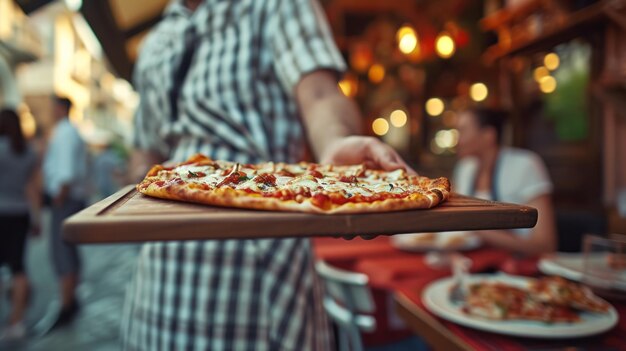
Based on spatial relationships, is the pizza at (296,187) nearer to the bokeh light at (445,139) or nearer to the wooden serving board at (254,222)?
the wooden serving board at (254,222)

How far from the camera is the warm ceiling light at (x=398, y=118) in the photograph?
12486 mm

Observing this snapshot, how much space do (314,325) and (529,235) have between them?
250 cm

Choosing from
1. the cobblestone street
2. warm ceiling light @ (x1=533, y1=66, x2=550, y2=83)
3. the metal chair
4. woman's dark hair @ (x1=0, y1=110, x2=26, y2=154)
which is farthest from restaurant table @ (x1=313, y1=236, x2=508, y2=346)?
warm ceiling light @ (x1=533, y1=66, x2=550, y2=83)

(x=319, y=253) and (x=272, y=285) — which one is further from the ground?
(x=272, y=285)

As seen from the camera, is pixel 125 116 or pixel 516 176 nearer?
pixel 516 176

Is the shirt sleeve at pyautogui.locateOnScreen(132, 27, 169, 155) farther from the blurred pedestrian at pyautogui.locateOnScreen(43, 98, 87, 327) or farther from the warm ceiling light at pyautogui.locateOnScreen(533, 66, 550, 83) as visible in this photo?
the warm ceiling light at pyautogui.locateOnScreen(533, 66, 550, 83)

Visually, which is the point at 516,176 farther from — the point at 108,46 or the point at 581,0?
the point at 108,46

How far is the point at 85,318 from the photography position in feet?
16.1

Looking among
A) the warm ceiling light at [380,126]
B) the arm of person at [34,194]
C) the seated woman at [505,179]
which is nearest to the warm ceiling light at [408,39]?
the seated woman at [505,179]

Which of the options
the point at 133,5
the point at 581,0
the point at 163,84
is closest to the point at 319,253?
the point at 163,84

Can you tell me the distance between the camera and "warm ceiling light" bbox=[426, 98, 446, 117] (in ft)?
35.3

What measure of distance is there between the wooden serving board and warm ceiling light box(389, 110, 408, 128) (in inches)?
460

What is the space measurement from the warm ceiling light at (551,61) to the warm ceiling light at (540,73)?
6 centimetres

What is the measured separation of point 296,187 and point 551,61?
19.7 feet
